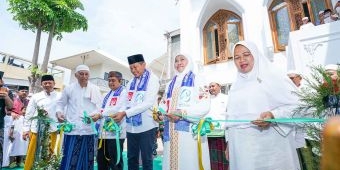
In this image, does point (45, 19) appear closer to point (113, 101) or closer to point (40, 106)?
point (40, 106)

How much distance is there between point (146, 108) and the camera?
128 inches

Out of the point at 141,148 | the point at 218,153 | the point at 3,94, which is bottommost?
the point at 218,153

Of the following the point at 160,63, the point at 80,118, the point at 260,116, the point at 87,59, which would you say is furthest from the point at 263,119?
the point at 87,59

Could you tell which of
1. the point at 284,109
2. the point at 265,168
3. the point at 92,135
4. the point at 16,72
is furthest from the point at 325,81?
the point at 16,72

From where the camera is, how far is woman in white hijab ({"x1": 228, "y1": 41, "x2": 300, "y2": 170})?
2166 mm

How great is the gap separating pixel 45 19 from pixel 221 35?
10797 mm

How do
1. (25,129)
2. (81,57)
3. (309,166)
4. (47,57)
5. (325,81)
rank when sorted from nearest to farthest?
(325,81) → (309,166) → (25,129) → (47,57) → (81,57)

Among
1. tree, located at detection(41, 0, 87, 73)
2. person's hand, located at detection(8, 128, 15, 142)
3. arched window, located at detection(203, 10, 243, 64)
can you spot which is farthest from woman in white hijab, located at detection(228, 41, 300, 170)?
tree, located at detection(41, 0, 87, 73)

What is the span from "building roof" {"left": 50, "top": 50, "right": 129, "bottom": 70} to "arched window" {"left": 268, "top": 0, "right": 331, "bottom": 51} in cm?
1605

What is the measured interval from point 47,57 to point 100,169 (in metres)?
12.9

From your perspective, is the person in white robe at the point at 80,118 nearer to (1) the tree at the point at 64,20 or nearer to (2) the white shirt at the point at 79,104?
(2) the white shirt at the point at 79,104

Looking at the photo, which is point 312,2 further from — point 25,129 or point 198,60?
point 25,129

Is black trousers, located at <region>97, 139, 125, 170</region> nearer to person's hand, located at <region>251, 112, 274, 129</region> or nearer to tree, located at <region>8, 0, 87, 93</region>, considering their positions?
person's hand, located at <region>251, 112, 274, 129</region>

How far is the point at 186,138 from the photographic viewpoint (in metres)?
2.79
